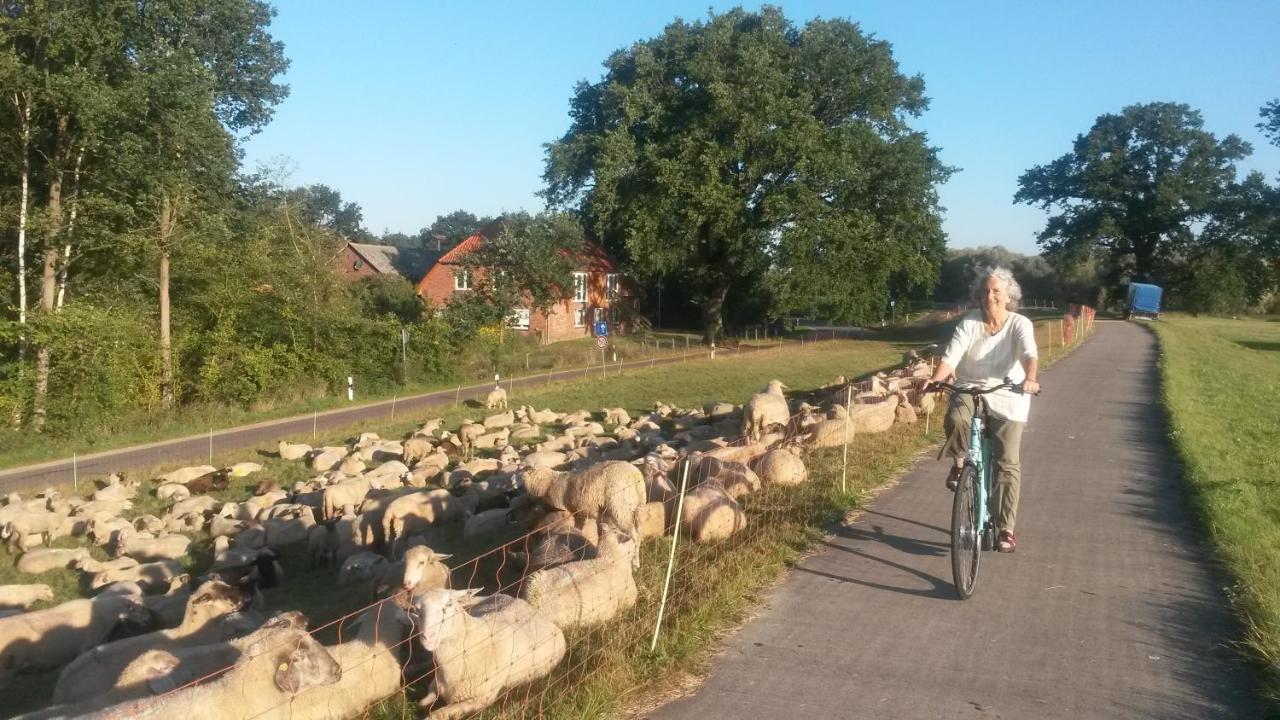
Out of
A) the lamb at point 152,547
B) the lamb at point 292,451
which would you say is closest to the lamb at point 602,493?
the lamb at point 152,547

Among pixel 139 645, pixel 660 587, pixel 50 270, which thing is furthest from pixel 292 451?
pixel 660 587

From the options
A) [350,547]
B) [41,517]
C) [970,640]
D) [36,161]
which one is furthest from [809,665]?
[36,161]

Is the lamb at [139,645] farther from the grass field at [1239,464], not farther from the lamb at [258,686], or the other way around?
the grass field at [1239,464]

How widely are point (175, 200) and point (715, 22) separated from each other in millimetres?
31482

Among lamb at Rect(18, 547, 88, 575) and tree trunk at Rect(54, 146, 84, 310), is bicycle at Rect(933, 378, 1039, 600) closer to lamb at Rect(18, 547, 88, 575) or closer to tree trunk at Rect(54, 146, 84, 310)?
lamb at Rect(18, 547, 88, 575)

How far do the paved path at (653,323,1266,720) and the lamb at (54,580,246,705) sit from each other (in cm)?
491

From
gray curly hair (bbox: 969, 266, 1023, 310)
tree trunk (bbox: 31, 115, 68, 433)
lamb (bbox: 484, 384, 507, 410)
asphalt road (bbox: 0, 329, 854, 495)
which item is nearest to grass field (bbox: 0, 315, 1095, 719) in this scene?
gray curly hair (bbox: 969, 266, 1023, 310)

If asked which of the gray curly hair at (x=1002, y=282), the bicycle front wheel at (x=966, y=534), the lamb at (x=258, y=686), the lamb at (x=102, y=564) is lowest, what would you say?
the lamb at (x=102, y=564)

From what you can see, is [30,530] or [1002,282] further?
[30,530]

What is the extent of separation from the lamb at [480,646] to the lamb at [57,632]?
5606 millimetres

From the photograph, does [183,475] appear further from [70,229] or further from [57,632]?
[57,632]

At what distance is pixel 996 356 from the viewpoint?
7.74m

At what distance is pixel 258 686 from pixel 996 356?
5.67m

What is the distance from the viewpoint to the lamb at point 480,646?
18.6 feet
